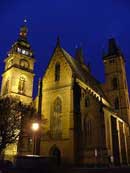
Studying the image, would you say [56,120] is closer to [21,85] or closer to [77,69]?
[77,69]

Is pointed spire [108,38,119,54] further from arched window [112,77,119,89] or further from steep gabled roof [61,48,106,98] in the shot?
steep gabled roof [61,48,106,98]

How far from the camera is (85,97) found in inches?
1516

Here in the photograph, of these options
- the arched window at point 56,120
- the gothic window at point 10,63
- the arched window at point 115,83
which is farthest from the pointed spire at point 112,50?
the arched window at point 56,120

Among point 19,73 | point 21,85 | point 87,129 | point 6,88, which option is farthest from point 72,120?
point 19,73

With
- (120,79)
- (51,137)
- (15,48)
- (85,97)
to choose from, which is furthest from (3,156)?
(120,79)

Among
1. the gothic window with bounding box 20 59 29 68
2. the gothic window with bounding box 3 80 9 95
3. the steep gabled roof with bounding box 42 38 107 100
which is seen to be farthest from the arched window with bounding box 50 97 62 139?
the gothic window with bounding box 20 59 29 68

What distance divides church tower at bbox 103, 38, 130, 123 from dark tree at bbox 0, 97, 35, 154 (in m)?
25.7

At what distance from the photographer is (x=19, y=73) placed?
56.5 metres

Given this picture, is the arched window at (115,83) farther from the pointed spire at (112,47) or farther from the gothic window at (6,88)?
the gothic window at (6,88)

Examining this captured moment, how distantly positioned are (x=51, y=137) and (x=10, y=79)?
67.8ft

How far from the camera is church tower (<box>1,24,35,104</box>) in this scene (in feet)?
178

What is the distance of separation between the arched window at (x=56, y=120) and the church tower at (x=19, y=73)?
45.7ft

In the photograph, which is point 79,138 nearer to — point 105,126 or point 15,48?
point 105,126

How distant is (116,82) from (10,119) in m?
33.6
